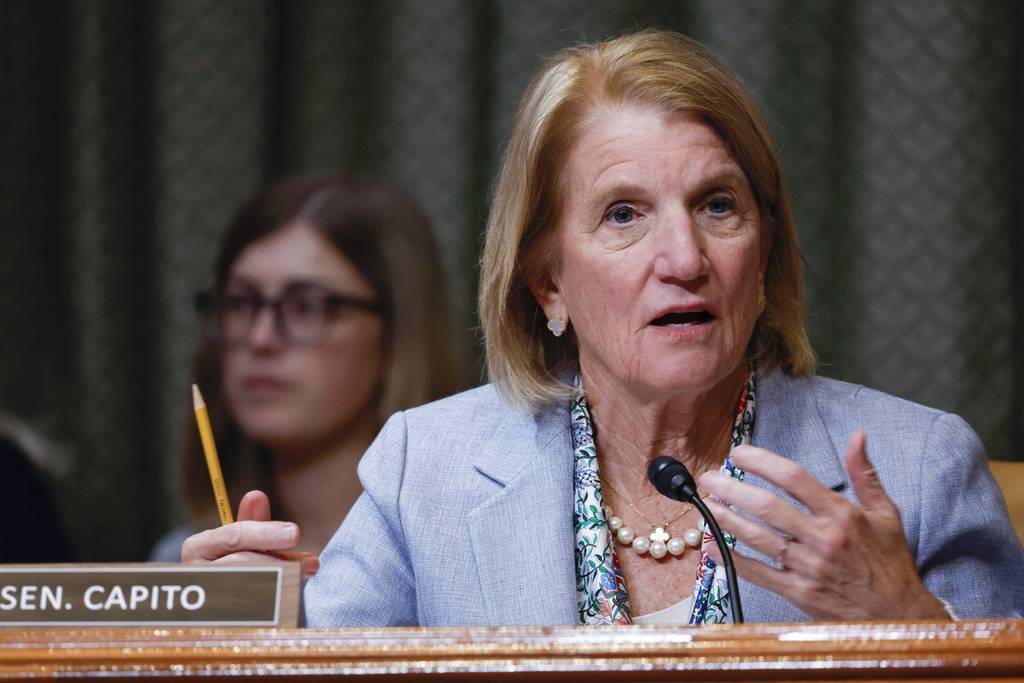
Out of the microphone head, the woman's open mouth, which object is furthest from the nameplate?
the woman's open mouth

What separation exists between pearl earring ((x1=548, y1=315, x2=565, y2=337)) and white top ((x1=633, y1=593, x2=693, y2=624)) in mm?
428

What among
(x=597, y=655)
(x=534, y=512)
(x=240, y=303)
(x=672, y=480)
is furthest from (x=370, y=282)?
(x=597, y=655)

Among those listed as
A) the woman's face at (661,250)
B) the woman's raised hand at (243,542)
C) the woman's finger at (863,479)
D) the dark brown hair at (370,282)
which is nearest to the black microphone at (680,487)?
the woman's finger at (863,479)

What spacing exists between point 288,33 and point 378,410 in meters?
0.88

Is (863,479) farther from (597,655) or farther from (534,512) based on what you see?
(534,512)

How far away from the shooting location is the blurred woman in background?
2.47m

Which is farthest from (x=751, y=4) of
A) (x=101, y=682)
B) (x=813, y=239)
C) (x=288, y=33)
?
(x=101, y=682)

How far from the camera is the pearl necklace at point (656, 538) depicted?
1520 millimetres

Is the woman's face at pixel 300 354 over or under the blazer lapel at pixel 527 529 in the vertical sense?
over

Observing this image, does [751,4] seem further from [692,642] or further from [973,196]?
[692,642]

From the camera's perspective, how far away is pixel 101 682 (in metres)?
0.88

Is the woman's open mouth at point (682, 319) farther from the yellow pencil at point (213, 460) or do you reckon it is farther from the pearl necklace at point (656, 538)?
the yellow pencil at point (213, 460)

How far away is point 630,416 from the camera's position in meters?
1.62

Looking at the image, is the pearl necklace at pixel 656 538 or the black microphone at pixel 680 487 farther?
the pearl necklace at pixel 656 538
